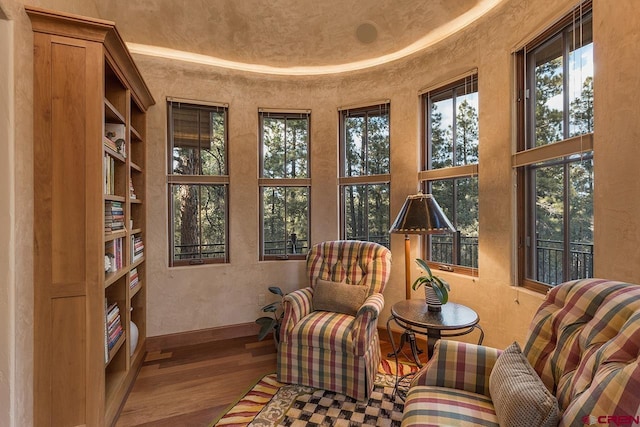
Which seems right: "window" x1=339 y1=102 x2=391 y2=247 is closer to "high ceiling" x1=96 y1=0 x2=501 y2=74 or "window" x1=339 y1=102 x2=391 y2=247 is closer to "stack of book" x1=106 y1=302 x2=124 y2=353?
"high ceiling" x1=96 y1=0 x2=501 y2=74

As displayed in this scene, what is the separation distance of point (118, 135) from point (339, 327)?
6.96 ft

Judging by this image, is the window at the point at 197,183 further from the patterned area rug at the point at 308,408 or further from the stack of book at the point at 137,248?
the patterned area rug at the point at 308,408

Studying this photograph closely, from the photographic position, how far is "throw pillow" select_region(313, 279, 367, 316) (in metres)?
2.35

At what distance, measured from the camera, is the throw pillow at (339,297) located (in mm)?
2346

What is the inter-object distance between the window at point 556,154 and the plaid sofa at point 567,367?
0.74 metres

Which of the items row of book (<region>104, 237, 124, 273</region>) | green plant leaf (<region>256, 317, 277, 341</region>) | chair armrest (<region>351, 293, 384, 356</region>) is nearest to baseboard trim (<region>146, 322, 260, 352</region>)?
green plant leaf (<region>256, 317, 277, 341</region>)

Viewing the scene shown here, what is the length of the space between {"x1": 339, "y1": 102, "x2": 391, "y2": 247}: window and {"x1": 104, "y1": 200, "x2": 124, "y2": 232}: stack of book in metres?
2.06

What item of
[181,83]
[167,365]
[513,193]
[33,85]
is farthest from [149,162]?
[513,193]

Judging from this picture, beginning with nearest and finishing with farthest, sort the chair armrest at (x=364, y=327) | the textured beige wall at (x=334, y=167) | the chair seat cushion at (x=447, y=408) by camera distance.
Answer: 1. the chair seat cushion at (x=447, y=408)
2. the textured beige wall at (x=334, y=167)
3. the chair armrest at (x=364, y=327)

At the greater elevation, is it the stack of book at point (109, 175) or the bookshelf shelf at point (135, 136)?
the bookshelf shelf at point (135, 136)

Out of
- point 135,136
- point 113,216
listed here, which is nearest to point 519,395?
point 113,216

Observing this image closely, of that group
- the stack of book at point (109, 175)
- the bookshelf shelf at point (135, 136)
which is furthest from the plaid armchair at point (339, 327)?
the bookshelf shelf at point (135, 136)

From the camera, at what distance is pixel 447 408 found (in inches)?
46.9

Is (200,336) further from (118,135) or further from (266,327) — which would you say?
(118,135)
